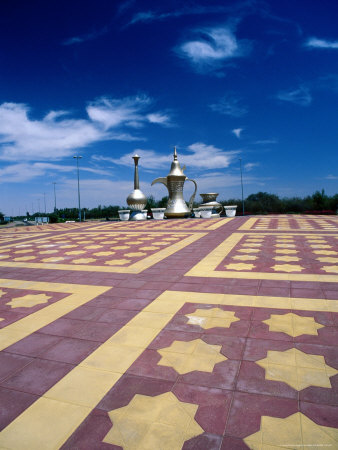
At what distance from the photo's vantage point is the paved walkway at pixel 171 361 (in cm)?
196

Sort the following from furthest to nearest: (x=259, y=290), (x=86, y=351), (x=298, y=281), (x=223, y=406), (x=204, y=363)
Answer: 1. (x=298, y=281)
2. (x=259, y=290)
3. (x=86, y=351)
4. (x=204, y=363)
5. (x=223, y=406)

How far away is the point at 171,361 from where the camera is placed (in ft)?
9.11

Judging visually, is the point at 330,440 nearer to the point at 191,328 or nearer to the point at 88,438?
the point at 88,438

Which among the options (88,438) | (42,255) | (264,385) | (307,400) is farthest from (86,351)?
(42,255)

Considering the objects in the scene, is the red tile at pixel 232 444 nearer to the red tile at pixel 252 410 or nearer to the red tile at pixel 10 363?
the red tile at pixel 252 410

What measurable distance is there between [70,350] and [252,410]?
188 centimetres

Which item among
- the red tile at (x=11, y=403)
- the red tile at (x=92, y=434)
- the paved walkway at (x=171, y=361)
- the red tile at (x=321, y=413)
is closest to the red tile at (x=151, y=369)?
the paved walkway at (x=171, y=361)

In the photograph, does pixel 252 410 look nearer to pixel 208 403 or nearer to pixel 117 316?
pixel 208 403

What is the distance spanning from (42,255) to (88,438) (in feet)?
24.7

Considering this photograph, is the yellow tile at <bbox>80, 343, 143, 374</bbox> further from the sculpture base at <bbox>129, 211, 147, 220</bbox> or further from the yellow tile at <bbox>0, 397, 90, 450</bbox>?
the sculpture base at <bbox>129, 211, 147, 220</bbox>

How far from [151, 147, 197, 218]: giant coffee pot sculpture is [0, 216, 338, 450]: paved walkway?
861 inches

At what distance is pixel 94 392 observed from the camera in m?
2.38

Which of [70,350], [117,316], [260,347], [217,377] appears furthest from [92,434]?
[117,316]

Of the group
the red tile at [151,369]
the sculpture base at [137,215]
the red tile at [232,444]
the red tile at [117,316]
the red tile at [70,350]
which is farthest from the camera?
the sculpture base at [137,215]
